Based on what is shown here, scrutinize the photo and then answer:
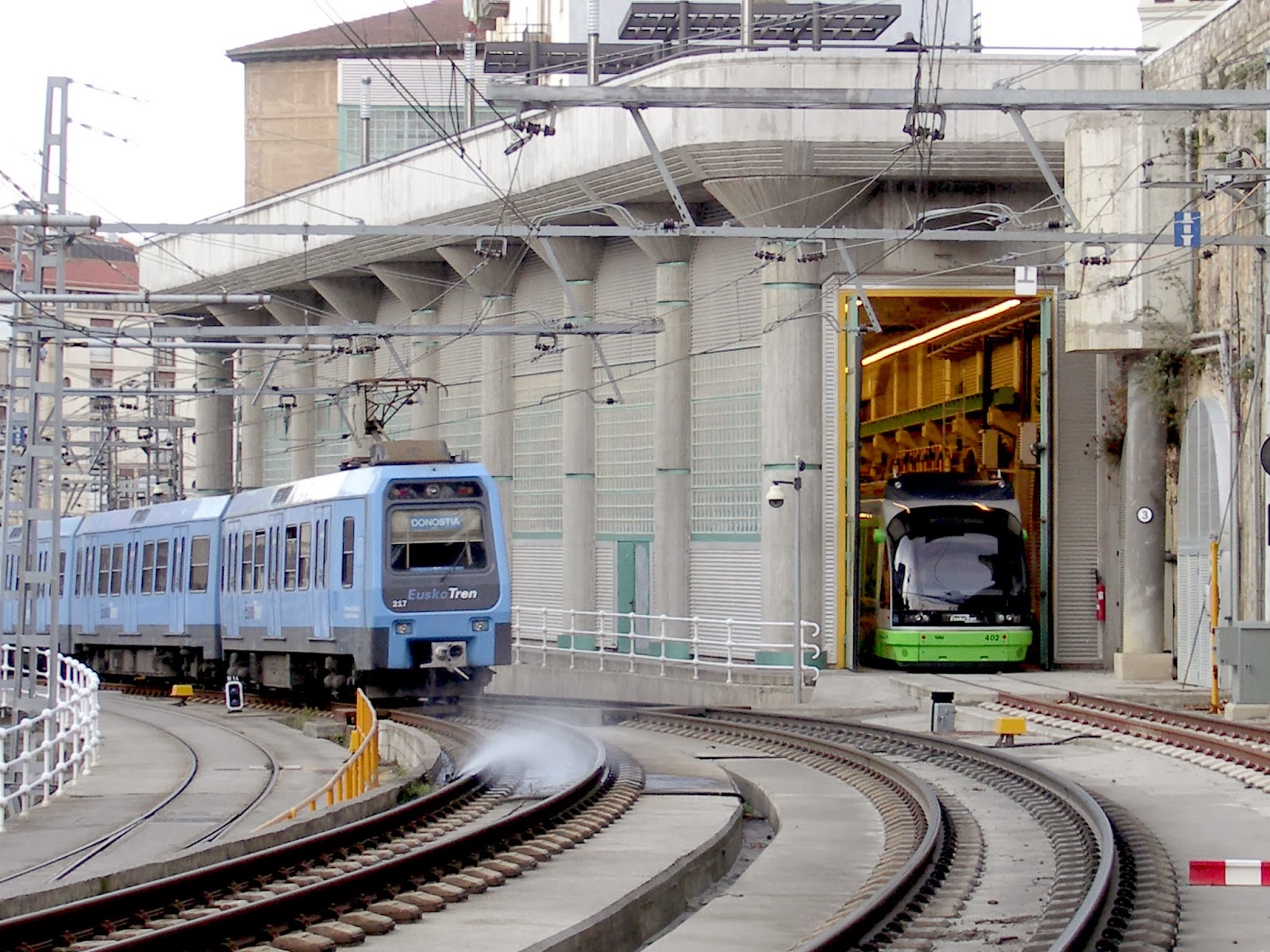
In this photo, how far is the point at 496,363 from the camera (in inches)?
1572

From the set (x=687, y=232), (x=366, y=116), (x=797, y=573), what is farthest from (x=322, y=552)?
(x=366, y=116)

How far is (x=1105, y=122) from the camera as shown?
26984 mm

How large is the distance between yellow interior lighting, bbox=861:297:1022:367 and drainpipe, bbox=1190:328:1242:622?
6.11 m

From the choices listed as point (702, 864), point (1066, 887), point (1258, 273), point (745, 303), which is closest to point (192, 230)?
point (702, 864)

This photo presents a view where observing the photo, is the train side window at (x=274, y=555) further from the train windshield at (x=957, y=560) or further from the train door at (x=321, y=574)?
the train windshield at (x=957, y=560)

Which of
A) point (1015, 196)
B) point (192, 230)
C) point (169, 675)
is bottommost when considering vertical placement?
point (169, 675)

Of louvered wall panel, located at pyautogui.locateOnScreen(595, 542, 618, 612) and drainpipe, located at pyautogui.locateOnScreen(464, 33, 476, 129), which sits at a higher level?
drainpipe, located at pyautogui.locateOnScreen(464, 33, 476, 129)

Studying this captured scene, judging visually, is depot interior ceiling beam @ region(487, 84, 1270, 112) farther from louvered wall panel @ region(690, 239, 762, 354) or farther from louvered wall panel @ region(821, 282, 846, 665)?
louvered wall panel @ region(690, 239, 762, 354)

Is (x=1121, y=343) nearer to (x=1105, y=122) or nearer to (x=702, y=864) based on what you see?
(x=1105, y=122)

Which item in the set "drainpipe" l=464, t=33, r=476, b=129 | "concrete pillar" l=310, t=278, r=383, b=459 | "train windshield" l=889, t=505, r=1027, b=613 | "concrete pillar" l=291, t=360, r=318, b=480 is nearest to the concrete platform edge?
"train windshield" l=889, t=505, r=1027, b=613

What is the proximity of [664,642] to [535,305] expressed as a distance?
1097 centimetres

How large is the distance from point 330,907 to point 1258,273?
17087 millimetres

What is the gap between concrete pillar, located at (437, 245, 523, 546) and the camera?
39469 mm

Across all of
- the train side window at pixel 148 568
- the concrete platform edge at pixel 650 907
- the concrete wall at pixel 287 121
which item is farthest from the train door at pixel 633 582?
the concrete wall at pixel 287 121
